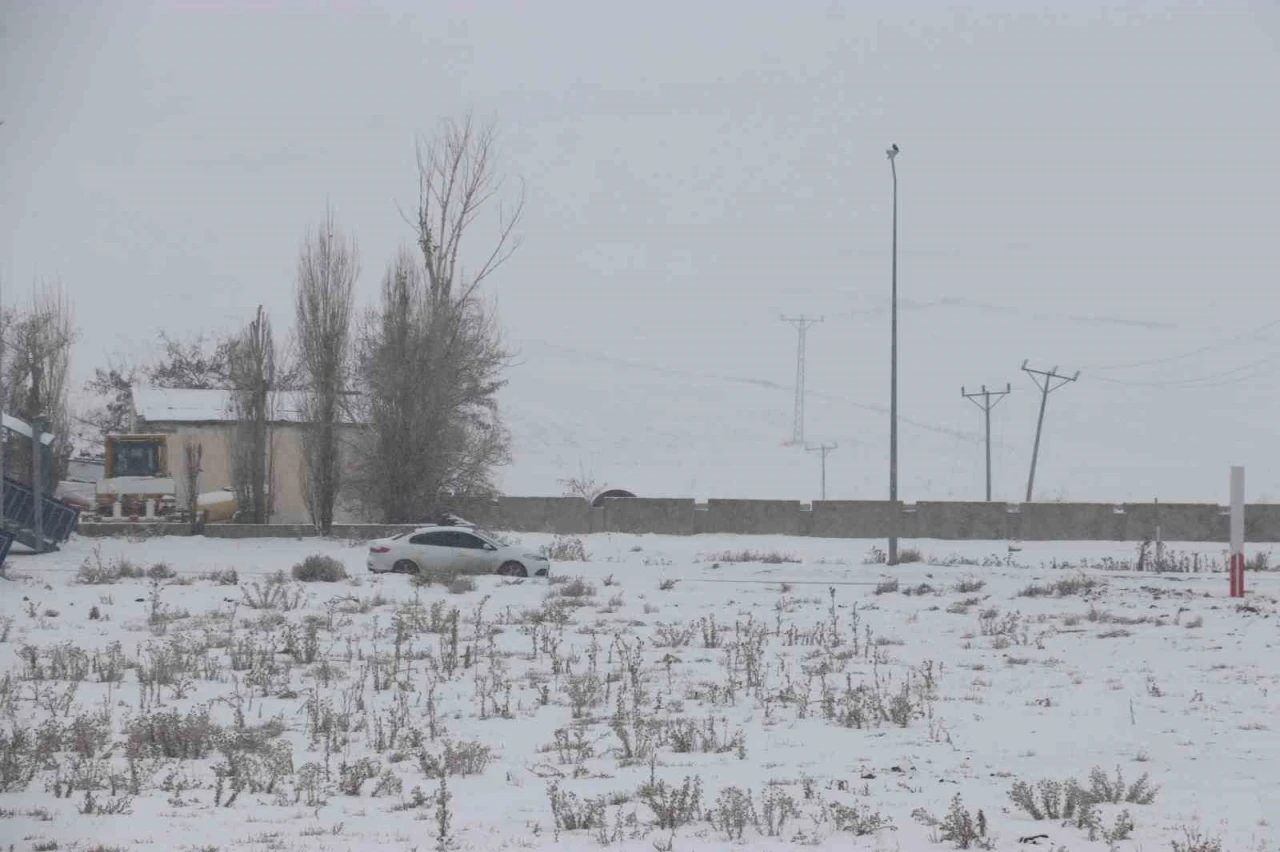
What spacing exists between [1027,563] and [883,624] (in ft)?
51.3

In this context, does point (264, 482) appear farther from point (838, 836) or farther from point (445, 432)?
point (838, 836)

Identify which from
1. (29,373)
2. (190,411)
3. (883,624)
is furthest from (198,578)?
(29,373)

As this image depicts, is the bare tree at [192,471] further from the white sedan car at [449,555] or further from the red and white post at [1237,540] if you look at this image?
the red and white post at [1237,540]

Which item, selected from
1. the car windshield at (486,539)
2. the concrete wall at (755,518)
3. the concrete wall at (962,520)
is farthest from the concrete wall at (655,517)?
the car windshield at (486,539)

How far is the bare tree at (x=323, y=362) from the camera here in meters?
44.7

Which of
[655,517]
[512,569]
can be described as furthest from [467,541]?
[655,517]

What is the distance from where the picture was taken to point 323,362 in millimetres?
46312

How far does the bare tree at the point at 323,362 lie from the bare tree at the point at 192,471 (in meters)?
4.06

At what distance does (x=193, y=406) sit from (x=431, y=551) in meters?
31.5

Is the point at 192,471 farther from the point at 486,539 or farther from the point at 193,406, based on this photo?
the point at 486,539

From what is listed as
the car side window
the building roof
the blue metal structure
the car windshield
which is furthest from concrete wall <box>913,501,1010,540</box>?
the blue metal structure

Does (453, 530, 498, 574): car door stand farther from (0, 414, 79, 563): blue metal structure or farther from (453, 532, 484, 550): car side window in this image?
(0, 414, 79, 563): blue metal structure

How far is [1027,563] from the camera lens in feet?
115

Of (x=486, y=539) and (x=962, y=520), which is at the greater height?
(x=962, y=520)
